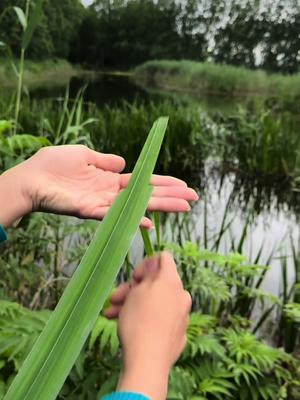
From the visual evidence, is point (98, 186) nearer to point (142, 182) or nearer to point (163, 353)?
point (163, 353)

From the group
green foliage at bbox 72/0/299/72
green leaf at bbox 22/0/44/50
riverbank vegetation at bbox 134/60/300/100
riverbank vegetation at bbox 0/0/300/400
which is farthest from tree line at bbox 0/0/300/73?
green leaf at bbox 22/0/44/50

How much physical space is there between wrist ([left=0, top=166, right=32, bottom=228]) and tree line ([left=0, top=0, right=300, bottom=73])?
33.1m

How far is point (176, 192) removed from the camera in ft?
2.20

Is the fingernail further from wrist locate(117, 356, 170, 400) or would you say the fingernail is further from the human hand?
the human hand

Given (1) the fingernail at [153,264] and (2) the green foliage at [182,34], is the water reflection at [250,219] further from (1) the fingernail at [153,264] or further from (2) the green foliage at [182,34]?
(2) the green foliage at [182,34]

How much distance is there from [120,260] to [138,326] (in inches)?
9.1

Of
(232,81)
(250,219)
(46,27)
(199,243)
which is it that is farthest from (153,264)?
(232,81)

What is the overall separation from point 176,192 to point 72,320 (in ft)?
1.41

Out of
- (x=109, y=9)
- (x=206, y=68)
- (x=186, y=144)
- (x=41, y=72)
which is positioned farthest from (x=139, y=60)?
(x=186, y=144)

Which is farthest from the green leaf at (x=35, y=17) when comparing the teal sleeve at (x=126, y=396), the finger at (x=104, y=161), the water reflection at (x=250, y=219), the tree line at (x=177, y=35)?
the tree line at (x=177, y=35)

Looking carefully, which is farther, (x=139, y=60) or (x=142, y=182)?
(x=139, y=60)

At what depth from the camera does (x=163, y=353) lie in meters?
0.48

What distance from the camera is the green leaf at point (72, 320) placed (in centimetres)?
25

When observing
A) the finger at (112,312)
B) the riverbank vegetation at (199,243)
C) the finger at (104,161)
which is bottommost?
the riverbank vegetation at (199,243)
